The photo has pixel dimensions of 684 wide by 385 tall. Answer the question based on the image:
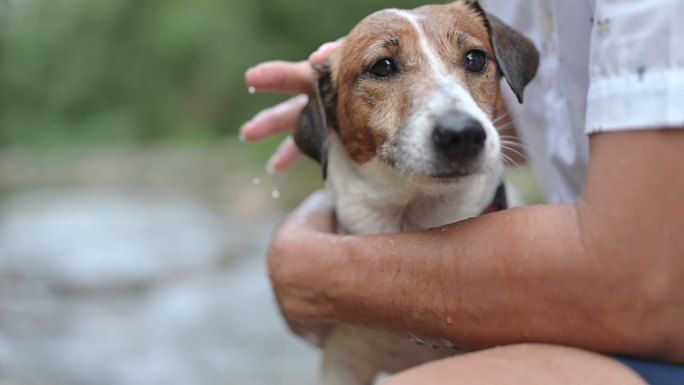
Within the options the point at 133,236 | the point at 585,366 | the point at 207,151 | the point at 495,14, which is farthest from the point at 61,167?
the point at 585,366

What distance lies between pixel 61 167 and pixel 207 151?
7.93ft

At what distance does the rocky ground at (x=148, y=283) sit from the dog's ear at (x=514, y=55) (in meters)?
2.19

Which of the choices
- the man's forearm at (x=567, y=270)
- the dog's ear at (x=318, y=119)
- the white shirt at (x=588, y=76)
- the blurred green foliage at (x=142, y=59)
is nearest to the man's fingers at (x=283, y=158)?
the dog's ear at (x=318, y=119)

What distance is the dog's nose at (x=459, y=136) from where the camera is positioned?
1.89 m

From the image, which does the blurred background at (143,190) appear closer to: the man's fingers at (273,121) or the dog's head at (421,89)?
the man's fingers at (273,121)

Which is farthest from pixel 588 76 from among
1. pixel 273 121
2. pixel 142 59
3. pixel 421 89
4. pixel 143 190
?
pixel 142 59

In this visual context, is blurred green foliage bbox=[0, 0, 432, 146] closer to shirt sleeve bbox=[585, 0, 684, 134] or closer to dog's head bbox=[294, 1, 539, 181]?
dog's head bbox=[294, 1, 539, 181]

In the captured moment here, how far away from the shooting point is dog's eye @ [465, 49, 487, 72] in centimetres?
225

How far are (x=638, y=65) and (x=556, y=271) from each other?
1.38 feet

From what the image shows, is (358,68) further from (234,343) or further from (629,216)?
(234,343)

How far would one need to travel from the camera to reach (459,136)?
1902 mm

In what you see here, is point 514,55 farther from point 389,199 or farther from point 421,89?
point 389,199

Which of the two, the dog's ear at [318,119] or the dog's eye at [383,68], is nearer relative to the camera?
the dog's eye at [383,68]

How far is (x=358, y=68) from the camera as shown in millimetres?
2352
